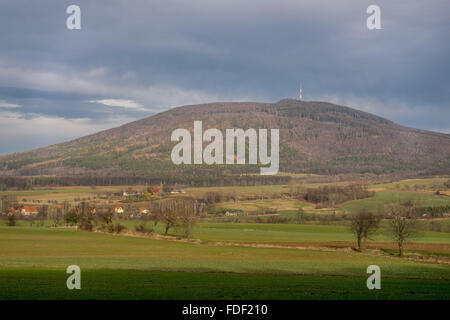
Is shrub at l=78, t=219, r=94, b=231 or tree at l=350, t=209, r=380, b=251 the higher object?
tree at l=350, t=209, r=380, b=251

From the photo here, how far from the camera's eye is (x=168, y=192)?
142 m

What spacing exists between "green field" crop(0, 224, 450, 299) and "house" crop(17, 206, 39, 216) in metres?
58.4

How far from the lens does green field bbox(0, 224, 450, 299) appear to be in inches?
862

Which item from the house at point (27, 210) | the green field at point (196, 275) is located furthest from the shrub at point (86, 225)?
the house at point (27, 210)

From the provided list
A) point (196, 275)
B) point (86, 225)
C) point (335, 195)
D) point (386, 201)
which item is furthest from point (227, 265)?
point (335, 195)

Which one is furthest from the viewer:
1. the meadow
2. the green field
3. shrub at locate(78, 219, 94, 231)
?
shrub at locate(78, 219, 94, 231)

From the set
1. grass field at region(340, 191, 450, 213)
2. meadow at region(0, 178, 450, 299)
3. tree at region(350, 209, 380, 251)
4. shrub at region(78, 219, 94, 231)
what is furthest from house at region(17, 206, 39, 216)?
tree at region(350, 209, 380, 251)

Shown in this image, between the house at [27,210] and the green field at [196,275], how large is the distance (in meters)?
58.4

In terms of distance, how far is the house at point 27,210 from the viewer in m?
108

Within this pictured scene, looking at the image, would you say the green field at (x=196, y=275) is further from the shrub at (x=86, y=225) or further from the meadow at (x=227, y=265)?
the shrub at (x=86, y=225)

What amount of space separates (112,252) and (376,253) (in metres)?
31.9

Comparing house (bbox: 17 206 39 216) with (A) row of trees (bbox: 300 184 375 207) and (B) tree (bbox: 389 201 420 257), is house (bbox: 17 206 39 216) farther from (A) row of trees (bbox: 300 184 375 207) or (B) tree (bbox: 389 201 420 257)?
(B) tree (bbox: 389 201 420 257)
